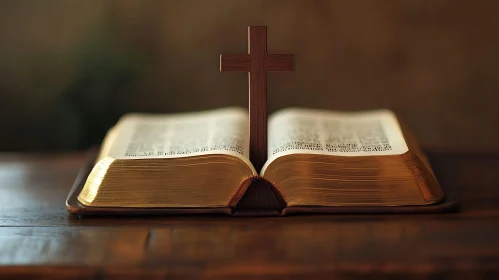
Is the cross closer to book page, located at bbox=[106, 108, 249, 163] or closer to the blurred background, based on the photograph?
book page, located at bbox=[106, 108, 249, 163]

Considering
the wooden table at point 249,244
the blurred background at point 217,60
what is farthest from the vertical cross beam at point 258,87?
the blurred background at point 217,60

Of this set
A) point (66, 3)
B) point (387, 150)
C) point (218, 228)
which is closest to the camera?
point (218, 228)

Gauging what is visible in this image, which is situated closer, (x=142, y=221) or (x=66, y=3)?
(x=142, y=221)

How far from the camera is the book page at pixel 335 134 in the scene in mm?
1208

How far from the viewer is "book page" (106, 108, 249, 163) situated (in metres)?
1.21

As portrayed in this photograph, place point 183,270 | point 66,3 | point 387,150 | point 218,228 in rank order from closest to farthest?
point 183,270 → point 218,228 → point 387,150 → point 66,3

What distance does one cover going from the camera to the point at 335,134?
51.7 inches

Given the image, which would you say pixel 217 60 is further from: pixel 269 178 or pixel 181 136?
pixel 269 178

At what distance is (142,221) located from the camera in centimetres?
115

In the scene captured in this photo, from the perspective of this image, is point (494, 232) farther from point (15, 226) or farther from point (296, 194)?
point (15, 226)

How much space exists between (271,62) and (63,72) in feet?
2.76

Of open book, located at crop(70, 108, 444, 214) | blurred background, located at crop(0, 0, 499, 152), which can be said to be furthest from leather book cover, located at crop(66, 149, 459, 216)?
blurred background, located at crop(0, 0, 499, 152)

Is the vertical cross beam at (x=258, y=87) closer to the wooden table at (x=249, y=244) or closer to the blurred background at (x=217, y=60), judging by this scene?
the wooden table at (x=249, y=244)

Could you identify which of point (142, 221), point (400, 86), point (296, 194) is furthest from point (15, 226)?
point (400, 86)
